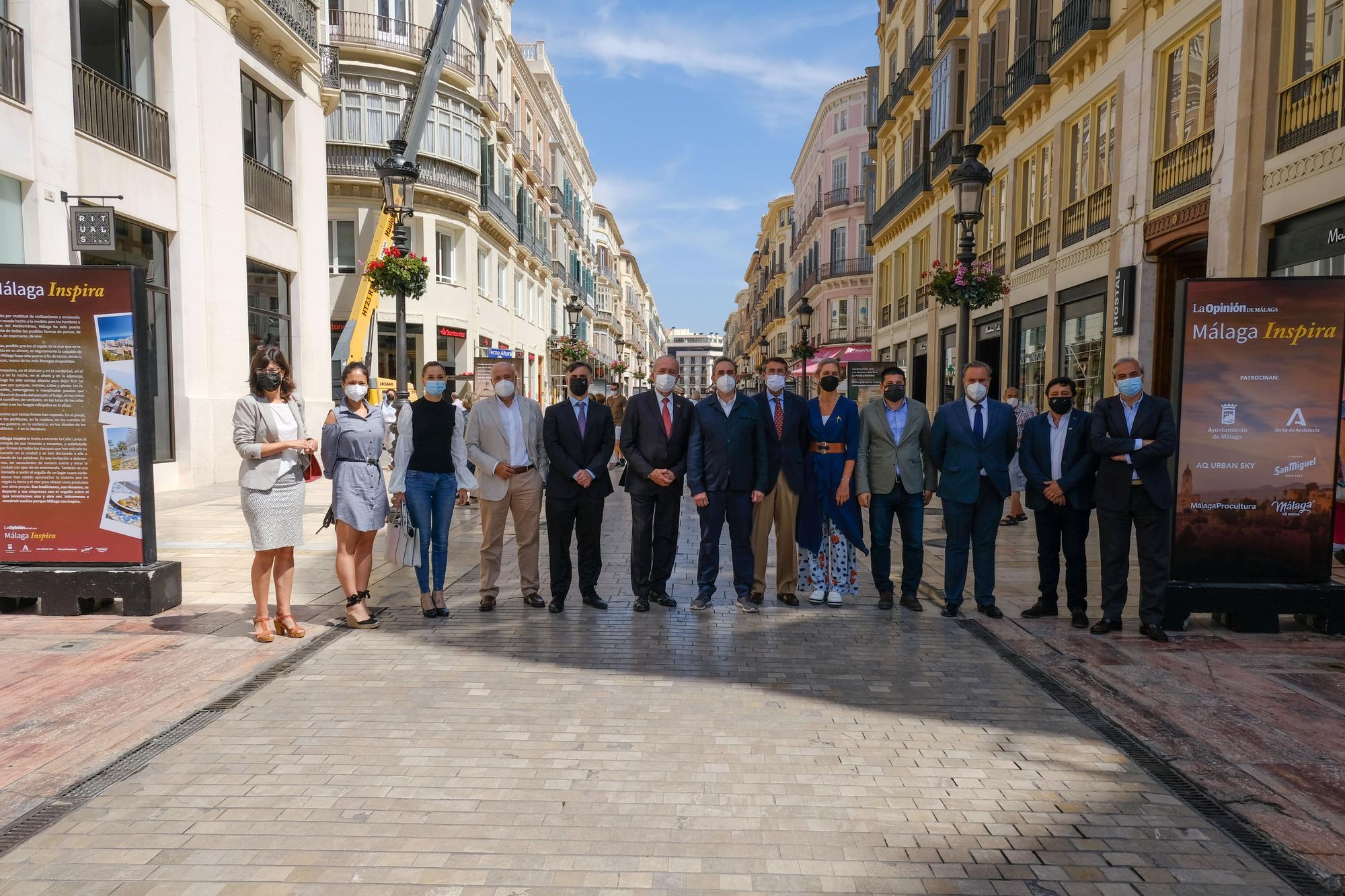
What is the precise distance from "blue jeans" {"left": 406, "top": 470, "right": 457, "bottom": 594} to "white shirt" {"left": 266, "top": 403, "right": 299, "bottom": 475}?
892 mm

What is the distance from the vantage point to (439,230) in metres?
29.8

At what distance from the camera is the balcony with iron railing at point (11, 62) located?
10961mm

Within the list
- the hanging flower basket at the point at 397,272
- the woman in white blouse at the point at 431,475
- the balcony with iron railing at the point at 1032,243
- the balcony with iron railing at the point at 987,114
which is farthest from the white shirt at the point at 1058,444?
the balcony with iron railing at the point at 987,114

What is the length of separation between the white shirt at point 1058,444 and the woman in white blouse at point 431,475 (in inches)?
178

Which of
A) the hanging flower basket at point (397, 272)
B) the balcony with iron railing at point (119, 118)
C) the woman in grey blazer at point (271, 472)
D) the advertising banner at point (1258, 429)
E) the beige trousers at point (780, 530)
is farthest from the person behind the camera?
the hanging flower basket at point (397, 272)

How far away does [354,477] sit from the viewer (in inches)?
243

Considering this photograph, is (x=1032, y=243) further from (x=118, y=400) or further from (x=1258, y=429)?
(x=118, y=400)

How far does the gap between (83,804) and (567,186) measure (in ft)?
170

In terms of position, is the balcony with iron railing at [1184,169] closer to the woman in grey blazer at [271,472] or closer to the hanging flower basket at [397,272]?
the hanging flower basket at [397,272]

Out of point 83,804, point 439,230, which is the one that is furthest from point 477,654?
point 439,230

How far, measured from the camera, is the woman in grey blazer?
18.8 ft

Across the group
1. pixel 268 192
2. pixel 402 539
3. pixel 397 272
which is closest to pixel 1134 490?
pixel 402 539

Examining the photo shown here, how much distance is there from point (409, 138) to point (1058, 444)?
812 inches

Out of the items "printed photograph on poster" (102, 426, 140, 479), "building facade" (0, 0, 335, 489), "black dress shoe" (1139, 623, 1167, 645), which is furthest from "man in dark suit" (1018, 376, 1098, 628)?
"building facade" (0, 0, 335, 489)
